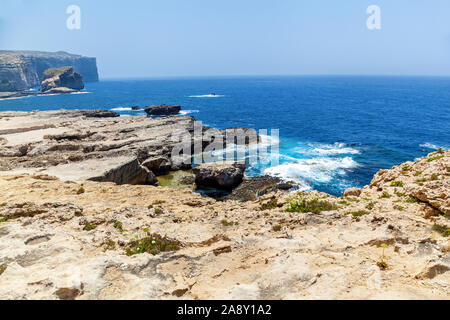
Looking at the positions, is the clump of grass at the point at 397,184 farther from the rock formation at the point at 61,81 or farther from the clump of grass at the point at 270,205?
the rock formation at the point at 61,81

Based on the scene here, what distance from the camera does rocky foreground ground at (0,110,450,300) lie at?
8.16m

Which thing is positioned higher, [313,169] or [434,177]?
[434,177]

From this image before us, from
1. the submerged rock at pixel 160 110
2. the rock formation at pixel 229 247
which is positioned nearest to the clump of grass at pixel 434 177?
the rock formation at pixel 229 247

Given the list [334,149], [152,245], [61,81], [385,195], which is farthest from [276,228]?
[61,81]

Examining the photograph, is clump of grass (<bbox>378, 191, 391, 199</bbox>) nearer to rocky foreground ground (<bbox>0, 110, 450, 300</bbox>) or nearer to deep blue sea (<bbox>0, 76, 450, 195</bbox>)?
rocky foreground ground (<bbox>0, 110, 450, 300</bbox>)

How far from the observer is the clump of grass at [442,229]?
11539mm

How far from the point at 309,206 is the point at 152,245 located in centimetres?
954

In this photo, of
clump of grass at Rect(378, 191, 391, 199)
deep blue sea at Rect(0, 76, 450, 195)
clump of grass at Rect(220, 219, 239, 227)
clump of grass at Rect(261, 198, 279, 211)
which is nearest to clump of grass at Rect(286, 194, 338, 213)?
clump of grass at Rect(261, 198, 279, 211)

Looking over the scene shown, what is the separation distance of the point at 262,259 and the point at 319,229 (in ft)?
14.3

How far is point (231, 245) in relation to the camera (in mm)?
11688

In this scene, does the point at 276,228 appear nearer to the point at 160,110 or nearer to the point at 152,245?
the point at 152,245

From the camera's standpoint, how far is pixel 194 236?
12547 millimetres
